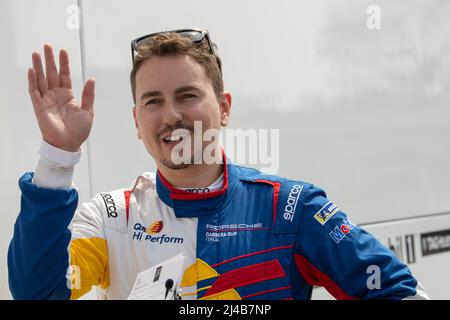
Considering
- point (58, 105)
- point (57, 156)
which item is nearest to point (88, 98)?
point (58, 105)

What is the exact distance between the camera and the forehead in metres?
1.89

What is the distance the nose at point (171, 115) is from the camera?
1.84 metres

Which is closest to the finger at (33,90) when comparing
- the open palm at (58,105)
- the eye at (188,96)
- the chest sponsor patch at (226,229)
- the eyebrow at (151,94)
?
the open palm at (58,105)

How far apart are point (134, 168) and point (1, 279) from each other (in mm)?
589

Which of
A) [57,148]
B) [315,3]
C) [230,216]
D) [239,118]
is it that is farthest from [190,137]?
[315,3]

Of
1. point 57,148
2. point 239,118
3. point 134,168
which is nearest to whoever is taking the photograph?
point 57,148

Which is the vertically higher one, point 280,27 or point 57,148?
point 280,27

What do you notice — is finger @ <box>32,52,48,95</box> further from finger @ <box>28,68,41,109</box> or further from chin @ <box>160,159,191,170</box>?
chin @ <box>160,159,191,170</box>

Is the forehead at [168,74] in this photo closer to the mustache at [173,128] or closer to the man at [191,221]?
the man at [191,221]

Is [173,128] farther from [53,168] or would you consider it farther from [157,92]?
[53,168]

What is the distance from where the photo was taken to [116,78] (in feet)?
7.28

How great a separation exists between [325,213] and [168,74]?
64 cm
